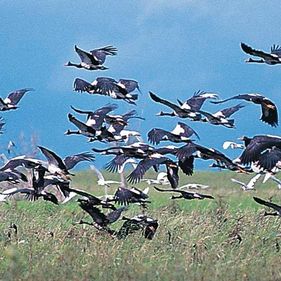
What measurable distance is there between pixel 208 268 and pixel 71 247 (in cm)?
209

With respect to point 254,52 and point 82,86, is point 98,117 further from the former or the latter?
point 254,52

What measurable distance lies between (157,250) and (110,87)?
102 inches

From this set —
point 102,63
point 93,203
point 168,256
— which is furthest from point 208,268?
point 102,63

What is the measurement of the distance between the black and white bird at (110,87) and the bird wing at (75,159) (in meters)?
0.93

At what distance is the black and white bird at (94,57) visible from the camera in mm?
13312

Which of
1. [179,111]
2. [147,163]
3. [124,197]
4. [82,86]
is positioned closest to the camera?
[147,163]

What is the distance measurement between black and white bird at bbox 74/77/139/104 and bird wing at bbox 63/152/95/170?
3.05 feet

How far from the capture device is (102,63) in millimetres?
13336

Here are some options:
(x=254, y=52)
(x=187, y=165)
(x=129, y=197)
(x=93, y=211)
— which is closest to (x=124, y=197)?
(x=129, y=197)

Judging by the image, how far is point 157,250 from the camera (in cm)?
1177

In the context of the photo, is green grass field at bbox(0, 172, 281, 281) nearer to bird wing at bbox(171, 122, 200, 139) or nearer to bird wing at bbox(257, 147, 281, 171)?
bird wing at bbox(257, 147, 281, 171)

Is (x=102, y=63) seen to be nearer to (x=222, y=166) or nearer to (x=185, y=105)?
(x=185, y=105)

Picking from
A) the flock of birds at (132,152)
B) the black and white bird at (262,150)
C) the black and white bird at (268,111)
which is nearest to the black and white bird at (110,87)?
the flock of birds at (132,152)

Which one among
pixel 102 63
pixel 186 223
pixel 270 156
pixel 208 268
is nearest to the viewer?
pixel 208 268
